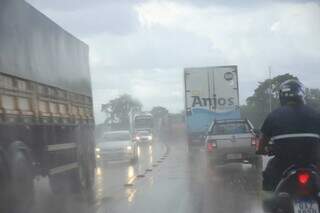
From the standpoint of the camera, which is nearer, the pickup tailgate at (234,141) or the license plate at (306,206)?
the license plate at (306,206)

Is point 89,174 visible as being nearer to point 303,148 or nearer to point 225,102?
point 303,148

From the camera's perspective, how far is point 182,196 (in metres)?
13.2

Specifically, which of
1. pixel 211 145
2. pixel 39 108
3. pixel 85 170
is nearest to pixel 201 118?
pixel 211 145

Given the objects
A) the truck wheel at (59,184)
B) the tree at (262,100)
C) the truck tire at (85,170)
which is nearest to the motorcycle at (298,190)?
the truck tire at (85,170)

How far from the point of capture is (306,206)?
561 cm

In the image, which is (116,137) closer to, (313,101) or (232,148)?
(232,148)

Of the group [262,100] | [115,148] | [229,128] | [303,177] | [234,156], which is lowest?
[234,156]

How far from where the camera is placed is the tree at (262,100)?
124 ft

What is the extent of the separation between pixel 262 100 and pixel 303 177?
118 feet

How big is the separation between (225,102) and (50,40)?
19.5m

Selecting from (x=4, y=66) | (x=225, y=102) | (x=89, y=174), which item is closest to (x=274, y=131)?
(x=4, y=66)

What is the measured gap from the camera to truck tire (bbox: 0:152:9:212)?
28.6 ft

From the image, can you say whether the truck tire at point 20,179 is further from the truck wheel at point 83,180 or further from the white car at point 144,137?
the white car at point 144,137

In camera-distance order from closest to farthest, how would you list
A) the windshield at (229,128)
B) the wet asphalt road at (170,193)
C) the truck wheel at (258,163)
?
the wet asphalt road at (170,193) < the truck wheel at (258,163) < the windshield at (229,128)
